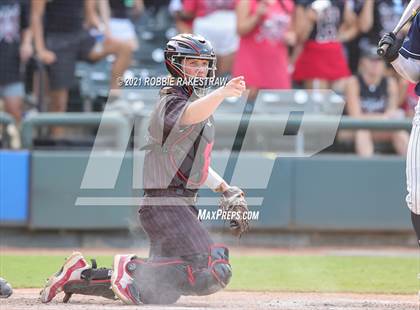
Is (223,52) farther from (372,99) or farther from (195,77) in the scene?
(195,77)

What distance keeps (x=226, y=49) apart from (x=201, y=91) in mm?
4785

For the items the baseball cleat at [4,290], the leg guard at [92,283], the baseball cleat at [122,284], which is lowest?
the baseball cleat at [4,290]

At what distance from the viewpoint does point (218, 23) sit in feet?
33.3

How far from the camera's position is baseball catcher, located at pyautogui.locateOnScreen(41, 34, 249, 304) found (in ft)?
17.5

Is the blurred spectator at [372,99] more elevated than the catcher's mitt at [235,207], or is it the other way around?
the catcher's mitt at [235,207]

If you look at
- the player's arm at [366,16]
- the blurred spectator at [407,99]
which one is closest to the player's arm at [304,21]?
the player's arm at [366,16]

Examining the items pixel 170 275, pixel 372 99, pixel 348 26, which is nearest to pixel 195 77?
pixel 170 275

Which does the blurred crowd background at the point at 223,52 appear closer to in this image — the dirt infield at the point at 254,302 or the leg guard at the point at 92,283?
the dirt infield at the point at 254,302

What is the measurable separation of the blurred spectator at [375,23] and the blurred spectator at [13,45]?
376cm

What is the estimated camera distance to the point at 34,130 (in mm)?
9930

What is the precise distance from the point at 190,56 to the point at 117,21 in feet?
16.8

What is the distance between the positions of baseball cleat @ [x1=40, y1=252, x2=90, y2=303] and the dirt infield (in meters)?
0.06

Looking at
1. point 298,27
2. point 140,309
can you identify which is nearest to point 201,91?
point 140,309

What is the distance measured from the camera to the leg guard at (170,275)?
5320 millimetres
